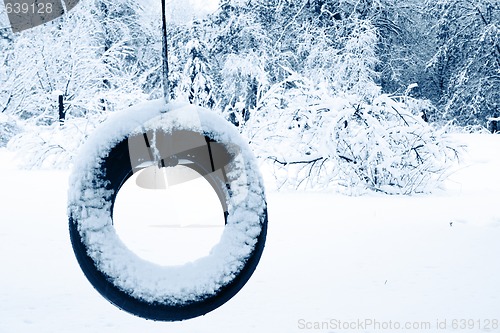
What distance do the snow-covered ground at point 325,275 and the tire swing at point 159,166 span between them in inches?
16.2

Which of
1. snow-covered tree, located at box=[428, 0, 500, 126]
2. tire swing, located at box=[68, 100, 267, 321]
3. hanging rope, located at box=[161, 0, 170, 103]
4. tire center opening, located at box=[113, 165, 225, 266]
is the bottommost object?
snow-covered tree, located at box=[428, 0, 500, 126]

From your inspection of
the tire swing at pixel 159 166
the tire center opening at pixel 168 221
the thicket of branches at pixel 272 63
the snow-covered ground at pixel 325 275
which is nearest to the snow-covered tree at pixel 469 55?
the thicket of branches at pixel 272 63

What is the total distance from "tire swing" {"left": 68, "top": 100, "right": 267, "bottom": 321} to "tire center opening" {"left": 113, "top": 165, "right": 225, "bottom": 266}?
56 cm

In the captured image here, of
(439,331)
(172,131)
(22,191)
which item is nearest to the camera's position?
(172,131)

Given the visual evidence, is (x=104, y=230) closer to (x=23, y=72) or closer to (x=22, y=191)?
(x=22, y=191)

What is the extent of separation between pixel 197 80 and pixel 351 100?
39.6ft

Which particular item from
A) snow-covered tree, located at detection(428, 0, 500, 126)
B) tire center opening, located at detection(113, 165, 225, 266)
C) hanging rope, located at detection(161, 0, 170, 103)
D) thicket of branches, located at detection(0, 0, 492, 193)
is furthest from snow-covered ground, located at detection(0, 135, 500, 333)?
snow-covered tree, located at detection(428, 0, 500, 126)

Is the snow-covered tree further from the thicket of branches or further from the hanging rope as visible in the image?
the hanging rope

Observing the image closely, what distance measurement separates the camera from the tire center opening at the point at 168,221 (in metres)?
3.10

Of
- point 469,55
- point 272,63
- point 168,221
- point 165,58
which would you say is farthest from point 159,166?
point 469,55

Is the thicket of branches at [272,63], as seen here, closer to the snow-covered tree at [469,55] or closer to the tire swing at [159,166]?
the snow-covered tree at [469,55]

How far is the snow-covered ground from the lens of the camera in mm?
2150

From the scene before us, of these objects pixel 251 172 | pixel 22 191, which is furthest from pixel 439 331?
pixel 22 191

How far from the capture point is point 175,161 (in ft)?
5.77
